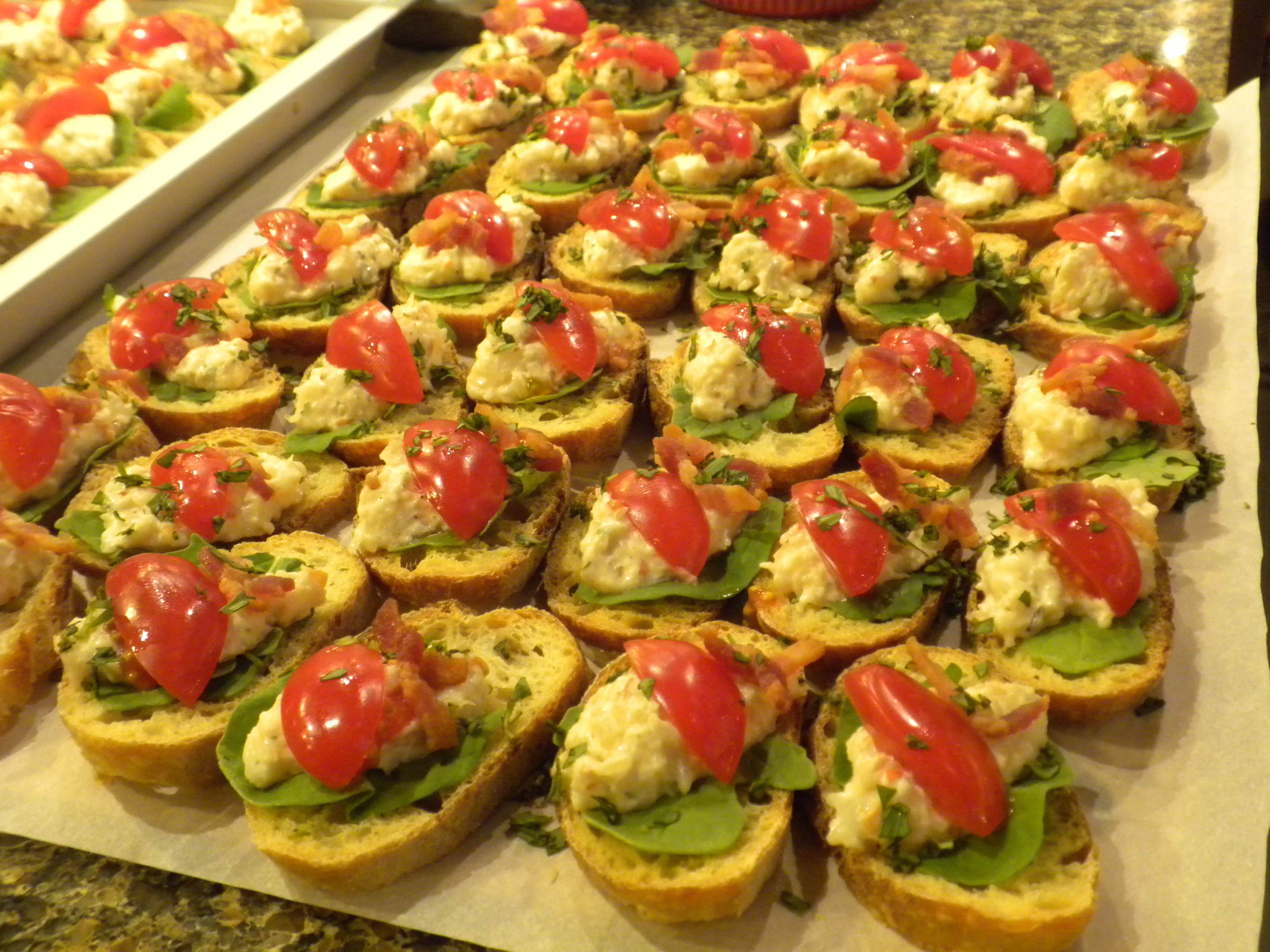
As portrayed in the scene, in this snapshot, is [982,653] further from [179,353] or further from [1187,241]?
[179,353]

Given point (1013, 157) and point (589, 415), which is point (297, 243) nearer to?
point (589, 415)

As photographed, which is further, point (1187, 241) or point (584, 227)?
point (584, 227)

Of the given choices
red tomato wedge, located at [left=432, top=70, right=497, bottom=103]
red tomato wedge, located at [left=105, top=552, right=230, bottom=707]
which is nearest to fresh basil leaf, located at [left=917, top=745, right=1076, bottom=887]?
red tomato wedge, located at [left=105, top=552, right=230, bottom=707]

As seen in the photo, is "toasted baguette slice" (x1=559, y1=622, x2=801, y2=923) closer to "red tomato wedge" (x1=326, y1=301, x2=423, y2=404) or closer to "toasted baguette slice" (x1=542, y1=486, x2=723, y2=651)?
"toasted baguette slice" (x1=542, y1=486, x2=723, y2=651)

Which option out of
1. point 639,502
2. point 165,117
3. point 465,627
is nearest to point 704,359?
point 639,502

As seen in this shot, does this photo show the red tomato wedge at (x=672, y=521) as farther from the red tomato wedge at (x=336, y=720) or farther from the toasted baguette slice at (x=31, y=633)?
the toasted baguette slice at (x=31, y=633)

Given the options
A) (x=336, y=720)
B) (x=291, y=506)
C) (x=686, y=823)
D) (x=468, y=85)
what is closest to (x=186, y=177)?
(x=468, y=85)

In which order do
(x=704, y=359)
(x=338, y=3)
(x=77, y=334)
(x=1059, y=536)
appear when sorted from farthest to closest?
(x=338, y=3)
(x=77, y=334)
(x=704, y=359)
(x=1059, y=536)
